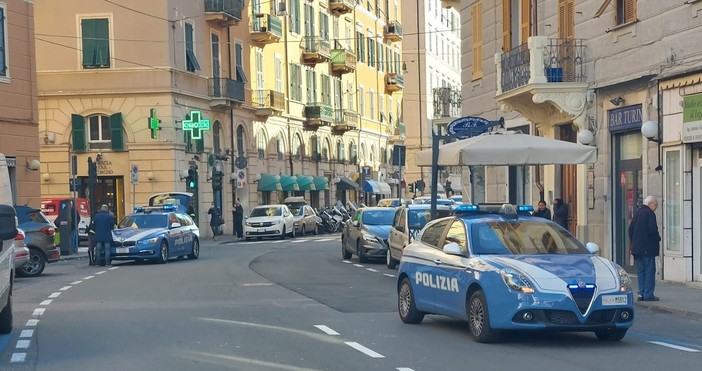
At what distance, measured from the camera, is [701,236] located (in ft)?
68.5

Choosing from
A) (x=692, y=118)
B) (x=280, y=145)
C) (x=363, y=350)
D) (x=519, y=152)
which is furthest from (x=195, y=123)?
(x=363, y=350)

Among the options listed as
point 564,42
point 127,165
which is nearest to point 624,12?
point 564,42

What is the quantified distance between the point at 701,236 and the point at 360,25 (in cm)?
6187

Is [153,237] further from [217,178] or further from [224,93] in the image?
[224,93]


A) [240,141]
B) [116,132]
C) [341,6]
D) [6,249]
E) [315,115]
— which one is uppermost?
[341,6]

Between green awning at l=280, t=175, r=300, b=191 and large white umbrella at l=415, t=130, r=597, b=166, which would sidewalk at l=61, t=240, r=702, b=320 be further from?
green awning at l=280, t=175, r=300, b=191

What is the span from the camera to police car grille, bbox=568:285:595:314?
12633 mm

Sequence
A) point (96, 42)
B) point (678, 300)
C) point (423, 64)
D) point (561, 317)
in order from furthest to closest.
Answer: point (423, 64) → point (96, 42) → point (678, 300) → point (561, 317)

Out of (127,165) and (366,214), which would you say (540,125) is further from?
(127,165)

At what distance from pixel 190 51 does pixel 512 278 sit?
136 ft

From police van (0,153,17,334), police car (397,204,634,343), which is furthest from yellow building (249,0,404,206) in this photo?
police car (397,204,634,343)

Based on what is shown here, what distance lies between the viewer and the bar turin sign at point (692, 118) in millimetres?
20438

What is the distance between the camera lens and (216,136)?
56.6m

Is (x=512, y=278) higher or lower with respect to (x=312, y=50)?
lower
